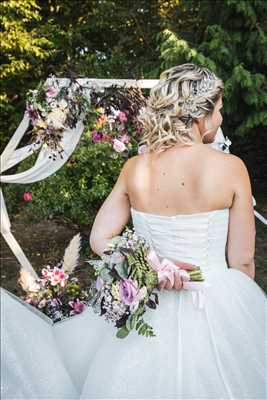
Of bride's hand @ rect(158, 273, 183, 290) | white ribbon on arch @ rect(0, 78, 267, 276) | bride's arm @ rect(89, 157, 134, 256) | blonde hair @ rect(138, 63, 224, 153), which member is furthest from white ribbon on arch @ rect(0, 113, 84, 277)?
bride's hand @ rect(158, 273, 183, 290)

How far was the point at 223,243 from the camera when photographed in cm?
210

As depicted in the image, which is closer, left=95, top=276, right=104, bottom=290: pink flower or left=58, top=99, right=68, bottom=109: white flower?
left=95, top=276, right=104, bottom=290: pink flower

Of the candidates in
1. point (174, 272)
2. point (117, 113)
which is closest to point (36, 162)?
point (117, 113)

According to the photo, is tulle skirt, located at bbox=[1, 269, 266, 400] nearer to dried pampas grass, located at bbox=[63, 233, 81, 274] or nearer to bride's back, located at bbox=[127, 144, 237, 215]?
bride's back, located at bbox=[127, 144, 237, 215]

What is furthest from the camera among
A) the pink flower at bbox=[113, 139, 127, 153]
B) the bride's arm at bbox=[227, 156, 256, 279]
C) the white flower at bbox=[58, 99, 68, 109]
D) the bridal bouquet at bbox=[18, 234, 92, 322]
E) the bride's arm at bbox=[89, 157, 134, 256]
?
the pink flower at bbox=[113, 139, 127, 153]

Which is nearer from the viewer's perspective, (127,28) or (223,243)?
Answer: (223,243)

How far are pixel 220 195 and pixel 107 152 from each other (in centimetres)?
388

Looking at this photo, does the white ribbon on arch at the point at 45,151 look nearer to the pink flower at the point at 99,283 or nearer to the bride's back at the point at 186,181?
the bride's back at the point at 186,181

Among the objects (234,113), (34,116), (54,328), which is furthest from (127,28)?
(54,328)

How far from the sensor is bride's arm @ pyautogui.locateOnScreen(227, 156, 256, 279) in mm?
1942

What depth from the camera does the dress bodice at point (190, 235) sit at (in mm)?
1990

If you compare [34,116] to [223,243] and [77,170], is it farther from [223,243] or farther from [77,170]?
[223,243]

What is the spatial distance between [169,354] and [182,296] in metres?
0.25

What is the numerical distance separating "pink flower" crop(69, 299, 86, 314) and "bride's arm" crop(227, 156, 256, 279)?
5.00ft
